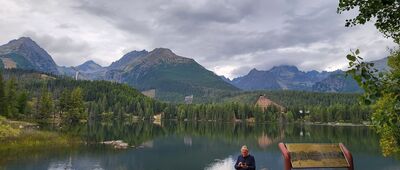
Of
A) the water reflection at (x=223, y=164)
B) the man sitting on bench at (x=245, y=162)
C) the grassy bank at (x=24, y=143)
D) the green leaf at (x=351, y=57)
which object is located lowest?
the water reflection at (x=223, y=164)

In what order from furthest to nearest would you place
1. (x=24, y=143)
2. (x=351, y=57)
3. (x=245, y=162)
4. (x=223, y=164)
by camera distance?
(x=24, y=143) < (x=223, y=164) < (x=245, y=162) < (x=351, y=57)

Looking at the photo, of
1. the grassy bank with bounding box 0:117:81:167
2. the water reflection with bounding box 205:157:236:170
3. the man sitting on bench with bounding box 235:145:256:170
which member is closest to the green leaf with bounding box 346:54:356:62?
the man sitting on bench with bounding box 235:145:256:170

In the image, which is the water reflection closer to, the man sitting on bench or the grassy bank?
the grassy bank

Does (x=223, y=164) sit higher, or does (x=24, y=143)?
(x=24, y=143)

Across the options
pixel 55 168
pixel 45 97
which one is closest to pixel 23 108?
pixel 45 97

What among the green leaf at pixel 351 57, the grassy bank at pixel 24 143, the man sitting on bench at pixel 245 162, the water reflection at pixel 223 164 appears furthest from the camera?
the water reflection at pixel 223 164

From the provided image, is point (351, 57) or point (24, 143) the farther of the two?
point (24, 143)

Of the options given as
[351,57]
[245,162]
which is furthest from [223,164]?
[351,57]

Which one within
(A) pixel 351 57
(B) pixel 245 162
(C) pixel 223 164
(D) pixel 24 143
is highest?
(A) pixel 351 57

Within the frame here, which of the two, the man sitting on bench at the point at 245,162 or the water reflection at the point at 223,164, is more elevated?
the man sitting on bench at the point at 245,162

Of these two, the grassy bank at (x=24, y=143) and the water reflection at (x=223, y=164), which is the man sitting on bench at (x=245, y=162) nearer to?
the grassy bank at (x=24, y=143)

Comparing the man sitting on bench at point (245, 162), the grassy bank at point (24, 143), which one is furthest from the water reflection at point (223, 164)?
the man sitting on bench at point (245, 162)

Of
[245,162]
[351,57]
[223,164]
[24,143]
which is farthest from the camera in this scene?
[24,143]

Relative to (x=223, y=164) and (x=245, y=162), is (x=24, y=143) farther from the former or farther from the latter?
(x=245, y=162)
